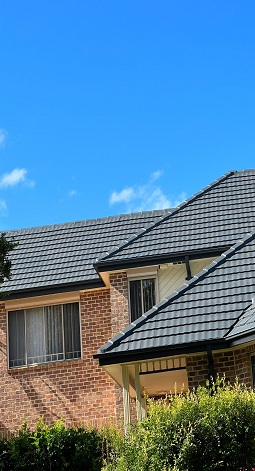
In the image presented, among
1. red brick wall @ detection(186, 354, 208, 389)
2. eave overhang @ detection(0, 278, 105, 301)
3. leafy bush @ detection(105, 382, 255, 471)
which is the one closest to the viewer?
leafy bush @ detection(105, 382, 255, 471)

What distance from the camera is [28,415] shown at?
23.9 m

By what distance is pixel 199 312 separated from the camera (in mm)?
17125

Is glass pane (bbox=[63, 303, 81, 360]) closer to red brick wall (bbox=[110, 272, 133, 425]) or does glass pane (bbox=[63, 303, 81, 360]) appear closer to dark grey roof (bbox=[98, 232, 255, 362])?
red brick wall (bbox=[110, 272, 133, 425])

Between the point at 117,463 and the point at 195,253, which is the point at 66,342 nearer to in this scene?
the point at 195,253

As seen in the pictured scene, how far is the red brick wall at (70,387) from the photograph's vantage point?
23.5 meters

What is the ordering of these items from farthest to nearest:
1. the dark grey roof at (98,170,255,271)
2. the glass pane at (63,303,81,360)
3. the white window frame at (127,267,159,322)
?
the glass pane at (63,303,81,360) < the white window frame at (127,267,159,322) < the dark grey roof at (98,170,255,271)

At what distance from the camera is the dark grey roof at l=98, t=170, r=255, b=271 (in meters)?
22.1

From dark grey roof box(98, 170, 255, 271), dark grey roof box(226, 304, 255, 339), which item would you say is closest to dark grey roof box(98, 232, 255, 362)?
dark grey roof box(226, 304, 255, 339)

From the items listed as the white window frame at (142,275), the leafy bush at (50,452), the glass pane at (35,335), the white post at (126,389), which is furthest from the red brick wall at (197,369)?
the glass pane at (35,335)

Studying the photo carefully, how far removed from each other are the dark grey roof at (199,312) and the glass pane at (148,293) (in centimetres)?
429

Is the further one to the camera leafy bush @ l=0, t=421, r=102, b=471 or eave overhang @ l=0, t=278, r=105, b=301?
eave overhang @ l=0, t=278, r=105, b=301

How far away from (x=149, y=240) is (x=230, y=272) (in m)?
5.15

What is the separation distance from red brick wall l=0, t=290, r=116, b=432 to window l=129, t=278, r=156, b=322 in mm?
1287

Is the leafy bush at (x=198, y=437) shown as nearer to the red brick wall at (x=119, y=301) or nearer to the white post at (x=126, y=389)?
the white post at (x=126, y=389)
